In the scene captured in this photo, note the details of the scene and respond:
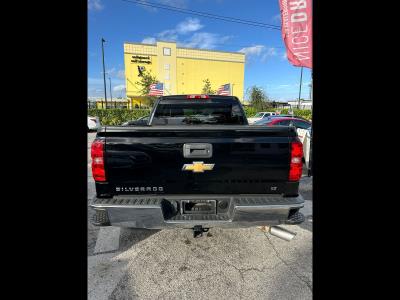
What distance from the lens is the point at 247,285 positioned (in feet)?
7.87

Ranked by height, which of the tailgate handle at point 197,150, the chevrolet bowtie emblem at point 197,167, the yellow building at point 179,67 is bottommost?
the chevrolet bowtie emblem at point 197,167

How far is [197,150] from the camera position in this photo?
242 cm

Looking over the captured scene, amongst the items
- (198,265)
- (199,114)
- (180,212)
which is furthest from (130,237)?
(199,114)

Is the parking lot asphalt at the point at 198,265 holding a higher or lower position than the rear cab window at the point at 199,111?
lower

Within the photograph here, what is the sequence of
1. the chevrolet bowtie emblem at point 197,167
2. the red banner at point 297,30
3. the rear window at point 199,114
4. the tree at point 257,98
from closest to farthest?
the chevrolet bowtie emblem at point 197,167 < the rear window at point 199,114 < the red banner at point 297,30 < the tree at point 257,98

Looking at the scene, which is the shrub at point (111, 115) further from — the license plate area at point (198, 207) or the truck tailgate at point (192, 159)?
the license plate area at point (198, 207)

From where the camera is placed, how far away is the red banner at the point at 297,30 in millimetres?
6828

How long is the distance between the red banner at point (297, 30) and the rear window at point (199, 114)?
13.0 ft

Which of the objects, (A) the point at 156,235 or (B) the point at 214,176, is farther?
(A) the point at 156,235

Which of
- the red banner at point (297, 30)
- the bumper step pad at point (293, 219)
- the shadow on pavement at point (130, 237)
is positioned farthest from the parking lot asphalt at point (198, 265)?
the red banner at point (297, 30)
